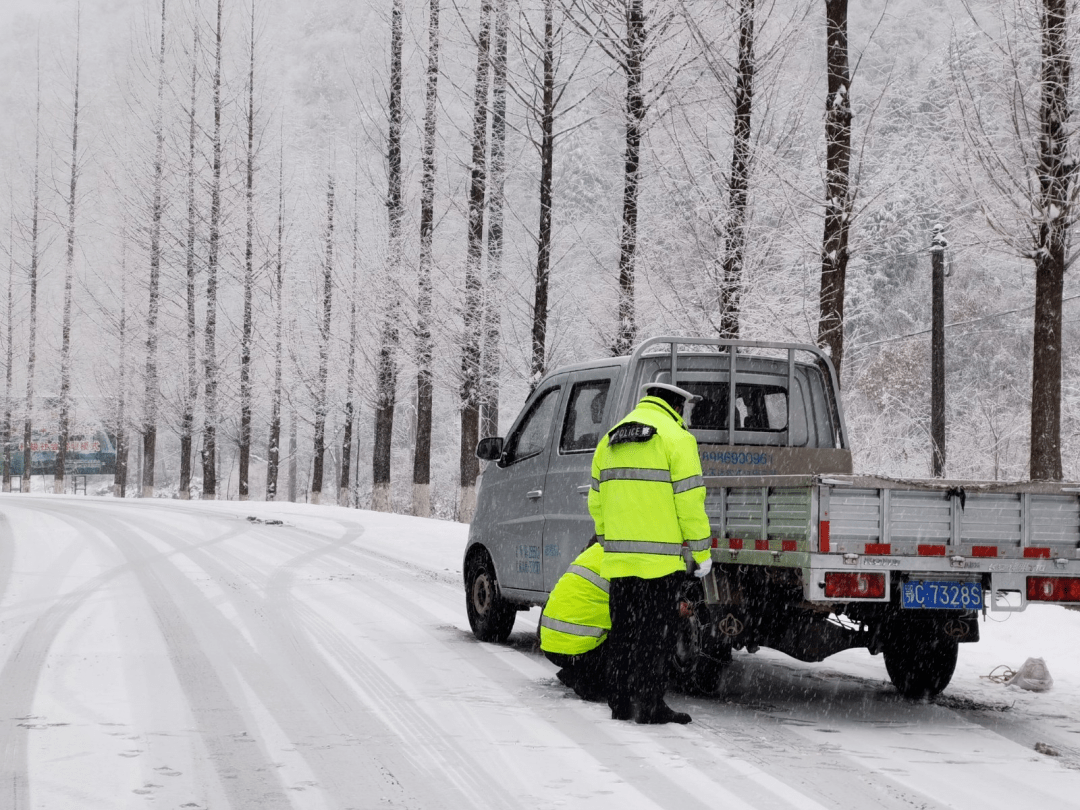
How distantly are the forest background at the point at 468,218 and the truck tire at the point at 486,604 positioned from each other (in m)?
7.48

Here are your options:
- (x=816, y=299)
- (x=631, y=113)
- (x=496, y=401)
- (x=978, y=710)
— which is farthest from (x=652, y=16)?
(x=978, y=710)

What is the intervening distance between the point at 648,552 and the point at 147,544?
44.1ft

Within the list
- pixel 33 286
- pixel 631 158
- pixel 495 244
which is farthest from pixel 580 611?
pixel 33 286

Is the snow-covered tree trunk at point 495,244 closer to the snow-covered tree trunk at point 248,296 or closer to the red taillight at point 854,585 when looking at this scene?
the snow-covered tree trunk at point 248,296

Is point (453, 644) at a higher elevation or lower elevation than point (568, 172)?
lower

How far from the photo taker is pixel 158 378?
153ft

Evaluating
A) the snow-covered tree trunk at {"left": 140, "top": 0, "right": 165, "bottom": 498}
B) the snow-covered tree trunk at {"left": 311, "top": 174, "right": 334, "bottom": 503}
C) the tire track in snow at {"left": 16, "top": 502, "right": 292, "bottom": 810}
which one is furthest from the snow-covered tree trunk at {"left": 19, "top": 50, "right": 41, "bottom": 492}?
the tire track in snow at {"left": 16, "top": 502, "right": 292, "bottom": 810}

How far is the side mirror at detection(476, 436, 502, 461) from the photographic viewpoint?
933 cm

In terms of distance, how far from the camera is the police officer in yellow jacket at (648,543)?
6488 millimetres

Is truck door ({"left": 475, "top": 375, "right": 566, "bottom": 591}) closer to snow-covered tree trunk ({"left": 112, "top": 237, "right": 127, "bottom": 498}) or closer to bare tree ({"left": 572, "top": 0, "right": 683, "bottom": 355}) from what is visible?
bare tree ({"left": 572, "top": 0, "right": 683, "bottom": 355})

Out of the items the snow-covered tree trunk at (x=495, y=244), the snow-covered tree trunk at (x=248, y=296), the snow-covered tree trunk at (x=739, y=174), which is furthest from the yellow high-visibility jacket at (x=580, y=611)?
the snow-covered tree trunk at (x=248, y=296)

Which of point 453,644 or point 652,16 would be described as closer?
point 453,644

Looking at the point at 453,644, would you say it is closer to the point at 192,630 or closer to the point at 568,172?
the point at 192,630

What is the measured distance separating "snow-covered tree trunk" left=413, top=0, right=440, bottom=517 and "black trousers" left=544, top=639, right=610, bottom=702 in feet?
70.7
